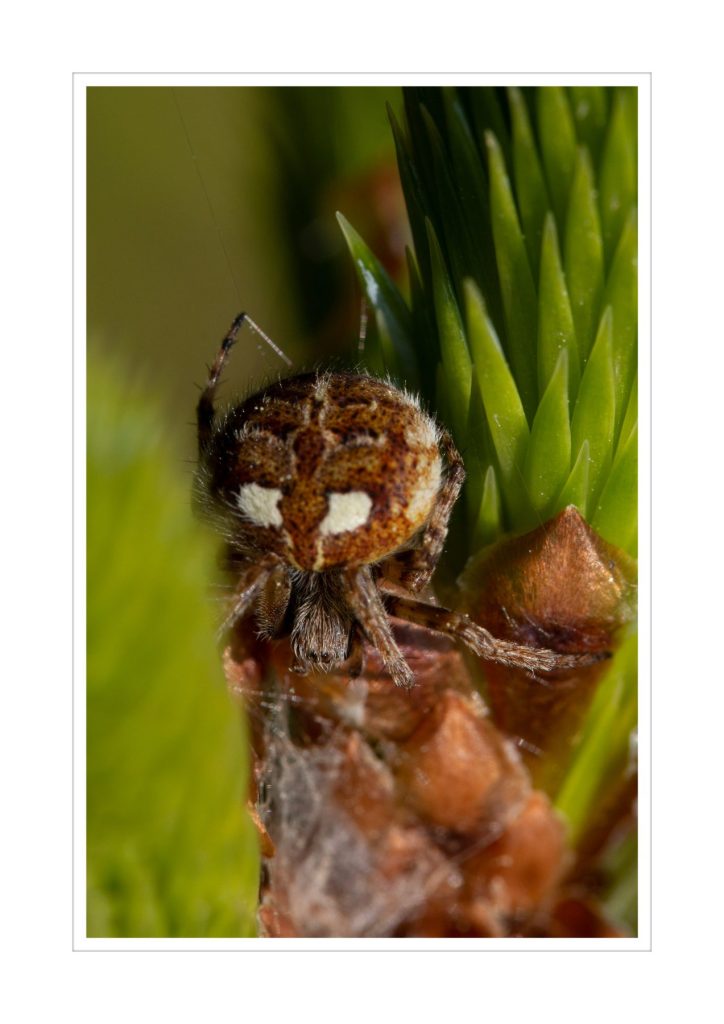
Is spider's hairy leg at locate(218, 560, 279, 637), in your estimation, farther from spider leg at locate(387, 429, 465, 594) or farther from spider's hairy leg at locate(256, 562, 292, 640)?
spider leg at locate(387, 429, 465, 594)

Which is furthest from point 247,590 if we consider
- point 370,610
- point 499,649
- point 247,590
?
point 499,649

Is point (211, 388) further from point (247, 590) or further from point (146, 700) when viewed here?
point (146, 700)

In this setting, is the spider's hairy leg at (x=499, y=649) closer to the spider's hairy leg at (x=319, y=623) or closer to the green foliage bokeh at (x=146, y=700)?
the spider's hairy leg at (x=319, y=623)

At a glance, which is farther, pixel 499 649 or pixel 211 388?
pixel 211 388

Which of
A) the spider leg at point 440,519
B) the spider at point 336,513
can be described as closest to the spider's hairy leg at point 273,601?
the spider at point 336,513

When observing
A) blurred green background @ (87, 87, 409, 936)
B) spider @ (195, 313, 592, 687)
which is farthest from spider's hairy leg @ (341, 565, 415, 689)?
blurred green background @ (87, 87, 409, 936)
